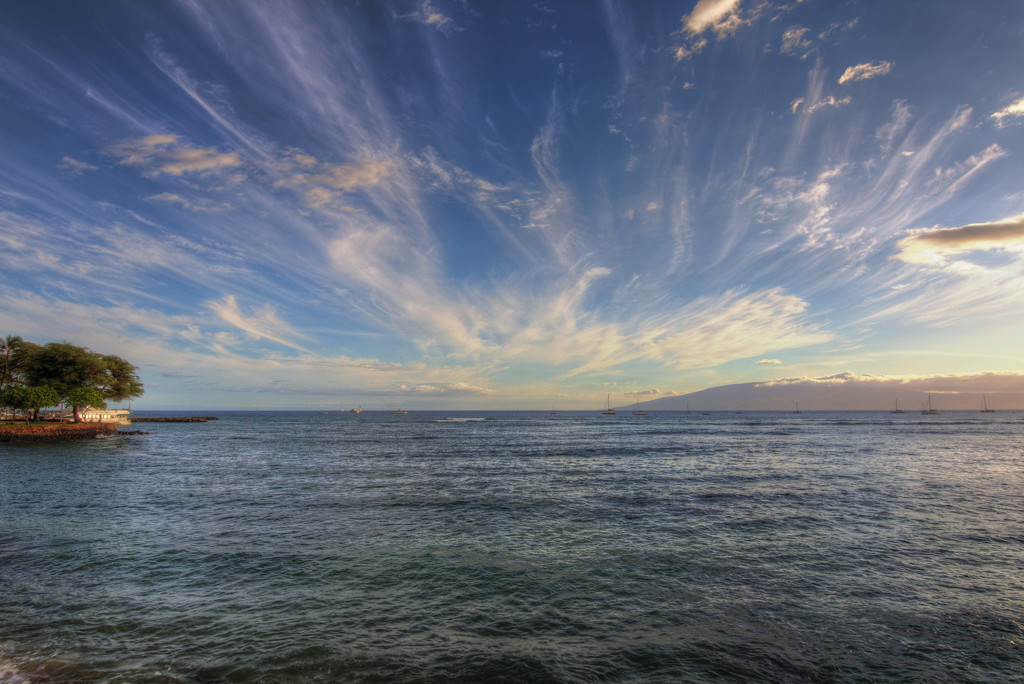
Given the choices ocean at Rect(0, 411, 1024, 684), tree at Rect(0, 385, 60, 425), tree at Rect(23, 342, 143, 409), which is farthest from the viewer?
tree at Rect(23, 342, 143, 409)

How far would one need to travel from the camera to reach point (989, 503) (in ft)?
78.7

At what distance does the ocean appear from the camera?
9125mm

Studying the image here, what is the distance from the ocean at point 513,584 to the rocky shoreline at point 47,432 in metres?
57.3

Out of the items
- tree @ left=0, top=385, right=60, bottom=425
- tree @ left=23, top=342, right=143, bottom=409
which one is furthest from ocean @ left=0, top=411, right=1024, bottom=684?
tree @ left=23, top=342, right=143, bottom=409

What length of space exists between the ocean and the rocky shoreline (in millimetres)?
57327

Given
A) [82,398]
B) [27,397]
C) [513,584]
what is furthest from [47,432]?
[513,584]

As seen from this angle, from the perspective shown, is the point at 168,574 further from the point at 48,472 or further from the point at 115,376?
the point at 115,376

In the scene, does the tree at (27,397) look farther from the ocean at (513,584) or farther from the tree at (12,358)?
the ocean at (513,584)

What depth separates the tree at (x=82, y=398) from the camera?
82.1 meters

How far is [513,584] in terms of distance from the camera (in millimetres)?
13234

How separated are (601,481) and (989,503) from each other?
2078 centimetres

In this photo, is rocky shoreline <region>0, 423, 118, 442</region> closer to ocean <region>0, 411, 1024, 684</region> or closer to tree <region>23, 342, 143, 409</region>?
tree <region>23, 342, 143, 409</region>

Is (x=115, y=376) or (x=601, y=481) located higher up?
(x=115, y=376)

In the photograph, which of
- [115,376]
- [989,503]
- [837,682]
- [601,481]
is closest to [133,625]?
[837,682]
